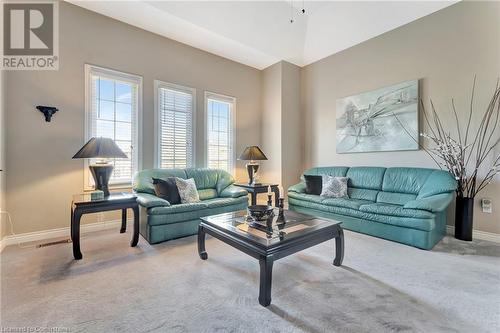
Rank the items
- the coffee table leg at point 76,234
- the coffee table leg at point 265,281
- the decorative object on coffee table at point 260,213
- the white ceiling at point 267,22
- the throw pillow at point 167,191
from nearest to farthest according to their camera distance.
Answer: the coffee table leg at point 265,281, the decorative object on coffee table at point 260,213, the coffee table leg at point 76,234, the throw pillow at point 167,191, the white ceiling at point 267,22

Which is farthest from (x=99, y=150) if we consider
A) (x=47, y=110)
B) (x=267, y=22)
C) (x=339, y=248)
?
(x=267, y=22)

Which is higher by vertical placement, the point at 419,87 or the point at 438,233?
the point at 419,87

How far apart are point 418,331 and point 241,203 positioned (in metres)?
2.70

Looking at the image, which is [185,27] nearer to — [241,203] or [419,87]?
[241,203]

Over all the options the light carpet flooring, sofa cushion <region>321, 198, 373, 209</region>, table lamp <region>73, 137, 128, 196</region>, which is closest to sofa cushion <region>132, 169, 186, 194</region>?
table lamp <region>73, 137, 128, 196</region>

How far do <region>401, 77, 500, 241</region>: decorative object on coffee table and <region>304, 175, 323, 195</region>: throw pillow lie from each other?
178 cm

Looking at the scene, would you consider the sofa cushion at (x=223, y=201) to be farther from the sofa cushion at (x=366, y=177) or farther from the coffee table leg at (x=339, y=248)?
the sofa cushion at (x=366, y=177)

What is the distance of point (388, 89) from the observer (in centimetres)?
392

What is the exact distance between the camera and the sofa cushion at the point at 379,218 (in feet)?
8.77

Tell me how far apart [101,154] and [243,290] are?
222 cm

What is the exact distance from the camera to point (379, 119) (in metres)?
4.02

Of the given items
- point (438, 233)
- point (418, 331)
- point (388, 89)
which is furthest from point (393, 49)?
point (418, 331)

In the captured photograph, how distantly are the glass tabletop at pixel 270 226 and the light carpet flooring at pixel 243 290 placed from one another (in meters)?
0.43

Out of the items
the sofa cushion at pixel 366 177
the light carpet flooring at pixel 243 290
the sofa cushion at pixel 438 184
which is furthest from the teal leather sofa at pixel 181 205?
the sofa cushion at pixel 438 184
